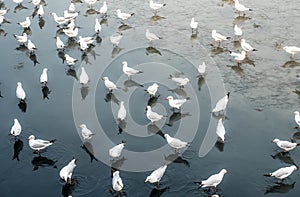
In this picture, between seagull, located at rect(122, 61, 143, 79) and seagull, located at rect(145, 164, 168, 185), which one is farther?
seagull, located at rect(122, 61, 143, 79)

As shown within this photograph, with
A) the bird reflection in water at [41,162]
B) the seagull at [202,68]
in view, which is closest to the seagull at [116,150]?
the bird reflection in water at [41,162]

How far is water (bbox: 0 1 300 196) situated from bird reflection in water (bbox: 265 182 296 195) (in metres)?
0.03

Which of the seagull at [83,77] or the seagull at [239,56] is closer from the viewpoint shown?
the seagull at [83,77]

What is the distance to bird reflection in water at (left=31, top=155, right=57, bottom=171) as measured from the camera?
14977 millimetres

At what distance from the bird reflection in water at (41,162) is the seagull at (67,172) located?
1.12m

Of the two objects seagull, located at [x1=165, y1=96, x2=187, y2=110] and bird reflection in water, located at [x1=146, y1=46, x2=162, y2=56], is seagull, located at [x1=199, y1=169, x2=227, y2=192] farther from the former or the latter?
bird reflection in water, located at [x1=146, y1=46, x2=162, y2=56]

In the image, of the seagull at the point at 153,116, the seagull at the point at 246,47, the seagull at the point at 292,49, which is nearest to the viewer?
the seagull at the point at 153,116

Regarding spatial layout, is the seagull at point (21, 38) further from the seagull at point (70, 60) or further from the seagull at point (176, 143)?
the seagull at point (176, 143)

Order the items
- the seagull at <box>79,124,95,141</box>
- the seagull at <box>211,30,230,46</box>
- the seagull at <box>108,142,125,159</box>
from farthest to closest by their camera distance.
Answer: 1. the seagull at <box>211,30,230,46</box>
2. the seagull at <box>79,124,95,141</box>
3. the seagull at <box>108,142,125,159</box>

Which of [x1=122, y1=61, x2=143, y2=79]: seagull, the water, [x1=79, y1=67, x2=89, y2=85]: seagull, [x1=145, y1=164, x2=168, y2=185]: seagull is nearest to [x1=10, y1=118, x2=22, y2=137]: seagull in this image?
the water

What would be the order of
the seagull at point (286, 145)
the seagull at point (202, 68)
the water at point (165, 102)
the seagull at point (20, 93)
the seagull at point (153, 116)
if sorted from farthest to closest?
the seagull at point (202, 68) < the seagull at point (20, 93) < the seagull at point (153, 116) < the seagull at point (286, 145) < the water at point (165, 102)

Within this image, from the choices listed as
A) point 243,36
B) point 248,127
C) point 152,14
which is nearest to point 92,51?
point 152,14

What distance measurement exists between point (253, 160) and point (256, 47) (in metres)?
8.78

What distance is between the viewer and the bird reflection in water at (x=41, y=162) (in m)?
15.0
